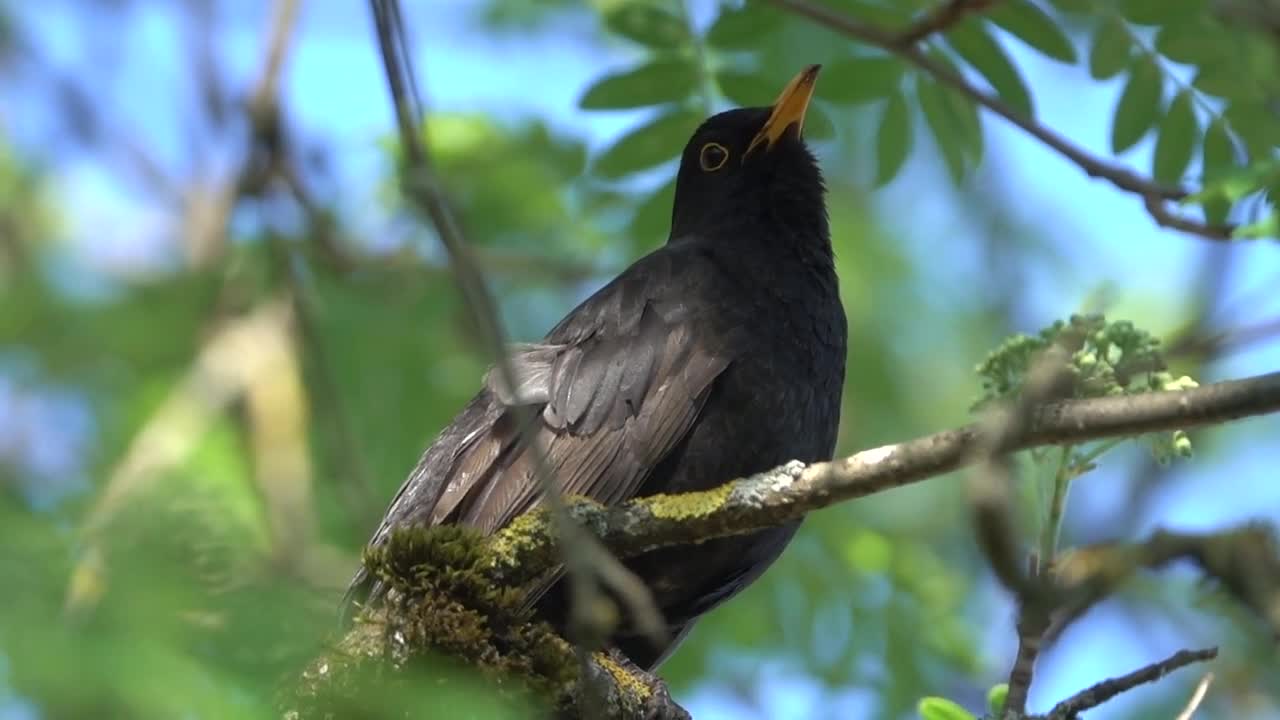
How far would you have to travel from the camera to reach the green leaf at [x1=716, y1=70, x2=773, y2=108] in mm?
6473

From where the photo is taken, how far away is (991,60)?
6094 millimetres

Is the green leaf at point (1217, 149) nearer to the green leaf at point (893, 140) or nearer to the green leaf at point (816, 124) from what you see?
the green leaf at point (893, 140)

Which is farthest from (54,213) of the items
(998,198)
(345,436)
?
(998,198)

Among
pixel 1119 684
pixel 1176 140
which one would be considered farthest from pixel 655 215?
pixel 1119 684

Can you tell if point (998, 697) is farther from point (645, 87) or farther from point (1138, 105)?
point (645, 87)

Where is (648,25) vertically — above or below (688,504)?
above

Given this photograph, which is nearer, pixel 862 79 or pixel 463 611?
pixel 463 611

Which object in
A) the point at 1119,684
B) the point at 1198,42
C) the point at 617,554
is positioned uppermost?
the point at 1198,42

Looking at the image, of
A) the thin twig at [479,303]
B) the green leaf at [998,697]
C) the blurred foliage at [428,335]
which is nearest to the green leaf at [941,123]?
the blurred foliage at [428,335]

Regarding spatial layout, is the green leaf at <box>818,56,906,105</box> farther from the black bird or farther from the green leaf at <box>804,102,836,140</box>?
the green leaf at <box>804,102,836,140</box>

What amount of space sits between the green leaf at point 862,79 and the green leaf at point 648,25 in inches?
25.0

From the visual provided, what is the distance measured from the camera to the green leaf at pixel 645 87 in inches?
247

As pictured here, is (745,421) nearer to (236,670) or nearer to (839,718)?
(839,718)

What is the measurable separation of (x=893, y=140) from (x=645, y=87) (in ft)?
3.48
